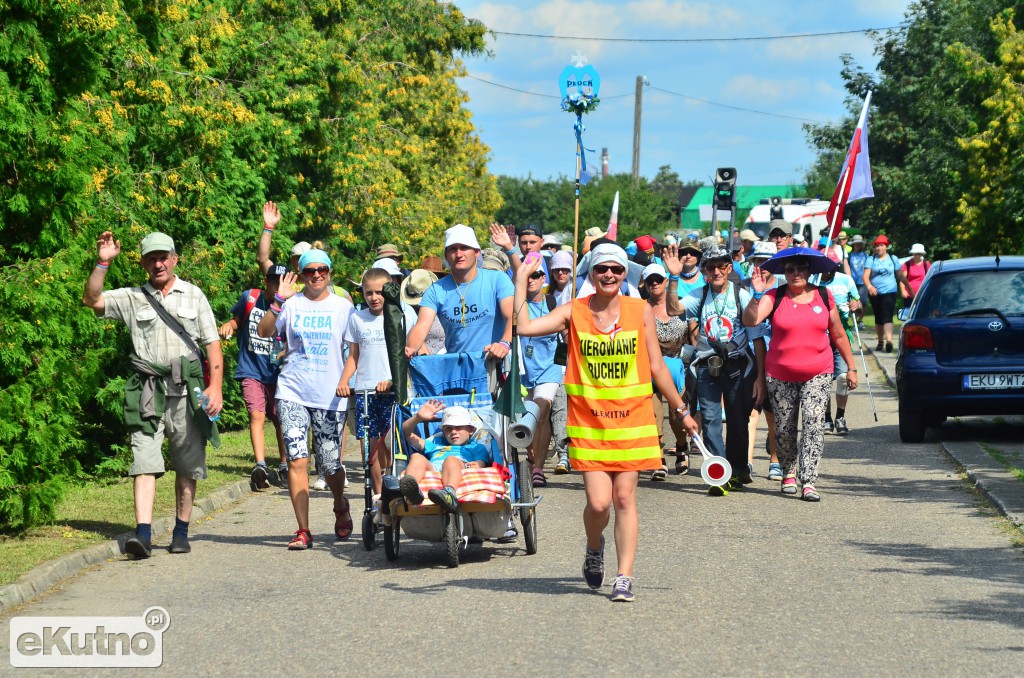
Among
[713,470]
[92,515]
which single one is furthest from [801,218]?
[713,470]

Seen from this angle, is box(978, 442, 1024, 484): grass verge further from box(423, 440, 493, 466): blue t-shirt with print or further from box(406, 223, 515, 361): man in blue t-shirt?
box(423, 440, 493, 466): blue t-shirt with print

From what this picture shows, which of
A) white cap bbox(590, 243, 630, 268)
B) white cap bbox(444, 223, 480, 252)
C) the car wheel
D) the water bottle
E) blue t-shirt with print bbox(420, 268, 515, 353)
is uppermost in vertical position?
white cap bbox(444, 223, 480, 252)

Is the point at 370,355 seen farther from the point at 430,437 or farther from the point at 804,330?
the point at 804,330

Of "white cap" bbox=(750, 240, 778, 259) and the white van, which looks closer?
"white cap" bbox=(750, 240, 778, 259)

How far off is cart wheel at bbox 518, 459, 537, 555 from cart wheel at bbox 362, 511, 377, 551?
1.07m

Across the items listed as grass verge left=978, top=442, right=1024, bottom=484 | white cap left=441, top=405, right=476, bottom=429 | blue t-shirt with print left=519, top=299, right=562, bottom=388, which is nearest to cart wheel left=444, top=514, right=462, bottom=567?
white cap left=441, top=405, right=476, bottom=429

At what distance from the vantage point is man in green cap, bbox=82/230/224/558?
9.97m

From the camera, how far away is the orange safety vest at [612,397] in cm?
823

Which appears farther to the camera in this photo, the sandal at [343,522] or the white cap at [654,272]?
the white cap at [654,272]

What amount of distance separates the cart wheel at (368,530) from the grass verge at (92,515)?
5.78 feet

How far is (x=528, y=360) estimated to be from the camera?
1299 centimetres

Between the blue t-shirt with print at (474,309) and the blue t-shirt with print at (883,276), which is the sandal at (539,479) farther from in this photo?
the blue t-shirt with print at (883,276)

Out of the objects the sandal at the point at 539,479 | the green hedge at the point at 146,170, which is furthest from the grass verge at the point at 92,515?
the sandal at the point at 539,479

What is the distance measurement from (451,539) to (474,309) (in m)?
1.75
